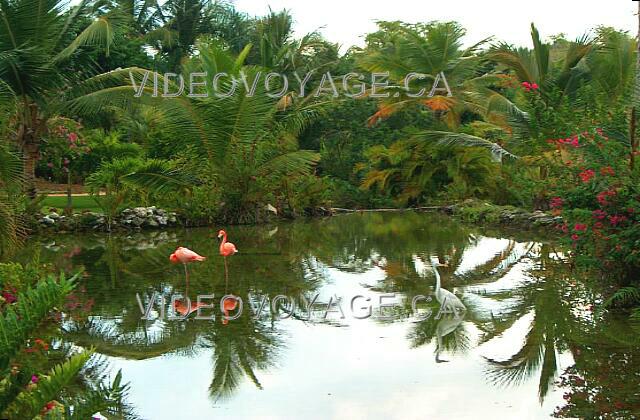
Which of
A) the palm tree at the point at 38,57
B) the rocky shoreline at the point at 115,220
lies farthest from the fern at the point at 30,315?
the rocky shoreline at the point at 115,220

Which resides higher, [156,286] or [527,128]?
[527,128]

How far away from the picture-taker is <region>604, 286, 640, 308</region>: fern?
7.81 m

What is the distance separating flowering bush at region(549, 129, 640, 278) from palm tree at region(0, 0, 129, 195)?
1023 cm

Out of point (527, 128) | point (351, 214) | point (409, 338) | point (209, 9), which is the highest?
point (209, 9)

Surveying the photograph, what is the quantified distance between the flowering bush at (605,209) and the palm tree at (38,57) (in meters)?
10.2

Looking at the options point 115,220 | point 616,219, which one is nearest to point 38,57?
point 115,220

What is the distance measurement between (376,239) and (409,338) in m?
9.80

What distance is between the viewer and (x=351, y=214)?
1053 inches

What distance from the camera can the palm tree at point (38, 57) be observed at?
1628cm

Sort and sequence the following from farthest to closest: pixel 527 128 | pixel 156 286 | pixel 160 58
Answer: pixel 160 58
pixel 527 128
pixel 156 286

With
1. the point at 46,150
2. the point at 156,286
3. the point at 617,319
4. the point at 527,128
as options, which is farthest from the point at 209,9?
the point at 617,319

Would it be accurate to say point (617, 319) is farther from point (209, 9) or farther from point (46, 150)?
point (209, 9)

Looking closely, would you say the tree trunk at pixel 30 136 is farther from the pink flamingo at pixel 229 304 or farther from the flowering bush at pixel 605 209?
the flowering bush at pixel 605 209

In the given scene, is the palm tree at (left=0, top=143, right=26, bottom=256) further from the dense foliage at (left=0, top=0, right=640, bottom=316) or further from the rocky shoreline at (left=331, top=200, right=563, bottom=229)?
the rocky shoreline at (left=331, top=200, right=563, bottom=229)
